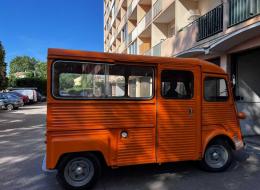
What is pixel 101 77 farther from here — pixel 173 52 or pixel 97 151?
pixel 173 52

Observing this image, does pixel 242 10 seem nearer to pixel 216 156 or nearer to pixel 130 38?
pixel 216 156

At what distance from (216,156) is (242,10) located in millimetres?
5798

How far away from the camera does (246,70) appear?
11.0 m

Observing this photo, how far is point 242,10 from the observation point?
32.2 feet

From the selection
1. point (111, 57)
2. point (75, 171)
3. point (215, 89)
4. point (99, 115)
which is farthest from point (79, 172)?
point (215, 89)

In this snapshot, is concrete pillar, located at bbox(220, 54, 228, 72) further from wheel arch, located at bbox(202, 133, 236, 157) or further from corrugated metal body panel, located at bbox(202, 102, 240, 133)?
wheel arch, located at bbox(202, 133, 236, 157)

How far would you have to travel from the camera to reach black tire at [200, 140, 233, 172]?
6.18 meters

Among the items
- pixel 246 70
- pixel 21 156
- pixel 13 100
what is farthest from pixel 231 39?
pixel 13 100

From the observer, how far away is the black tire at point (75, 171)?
5043 mm

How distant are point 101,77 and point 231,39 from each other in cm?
570

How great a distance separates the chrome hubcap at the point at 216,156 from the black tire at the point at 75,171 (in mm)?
2433

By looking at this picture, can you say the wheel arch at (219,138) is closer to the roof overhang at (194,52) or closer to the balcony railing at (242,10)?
the balcony railing at (242,10)

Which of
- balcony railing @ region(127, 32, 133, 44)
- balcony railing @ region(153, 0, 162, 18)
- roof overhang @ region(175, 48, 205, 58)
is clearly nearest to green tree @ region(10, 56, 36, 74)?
balcony railing @ region(127, 32, 133, 44)

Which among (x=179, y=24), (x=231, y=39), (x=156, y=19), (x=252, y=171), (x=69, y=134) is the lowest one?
(x=252, y=171)
